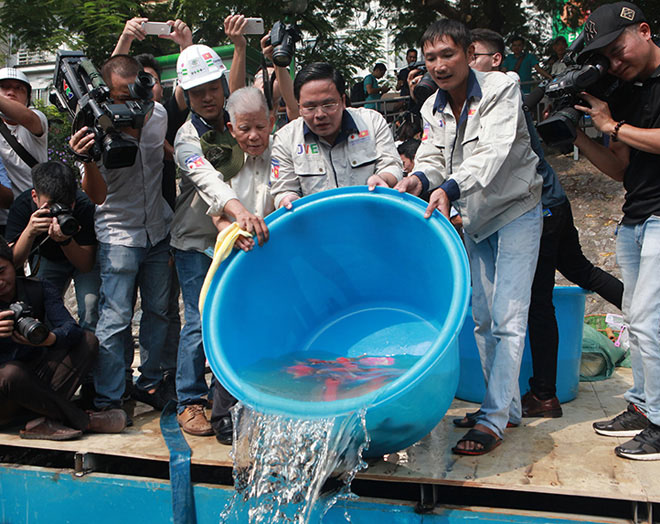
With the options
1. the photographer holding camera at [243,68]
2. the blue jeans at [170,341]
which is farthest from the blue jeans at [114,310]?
the photographer holding camera at [243,68]

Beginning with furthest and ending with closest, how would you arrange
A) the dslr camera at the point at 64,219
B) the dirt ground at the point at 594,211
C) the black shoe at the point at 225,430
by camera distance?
the dirt ground at the point at 594,211 < the dslr camera at the point at 64,219 < the black shoe at the point at 225,430

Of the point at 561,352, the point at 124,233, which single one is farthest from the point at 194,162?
the point at 561,352

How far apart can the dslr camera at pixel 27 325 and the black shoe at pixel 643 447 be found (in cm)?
241

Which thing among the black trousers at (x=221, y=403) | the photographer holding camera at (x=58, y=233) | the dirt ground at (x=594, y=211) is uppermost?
the photographer holding camera at (x=58, y=233)

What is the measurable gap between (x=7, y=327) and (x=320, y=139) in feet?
5.21

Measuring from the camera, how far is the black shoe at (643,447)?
2.27m

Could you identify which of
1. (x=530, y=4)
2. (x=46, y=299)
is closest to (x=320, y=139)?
(x=46, y=299)

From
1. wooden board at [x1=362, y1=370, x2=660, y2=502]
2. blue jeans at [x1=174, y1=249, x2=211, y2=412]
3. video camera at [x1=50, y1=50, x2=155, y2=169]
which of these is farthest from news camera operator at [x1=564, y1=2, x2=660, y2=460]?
video camera at [x1=50, y1=50, x2=155, y2=169]

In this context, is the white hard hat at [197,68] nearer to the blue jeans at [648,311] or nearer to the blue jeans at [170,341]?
the blue jeans at [170,341]

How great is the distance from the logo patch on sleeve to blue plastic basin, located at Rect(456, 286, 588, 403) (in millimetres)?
1445

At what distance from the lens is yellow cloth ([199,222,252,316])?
2486 mm

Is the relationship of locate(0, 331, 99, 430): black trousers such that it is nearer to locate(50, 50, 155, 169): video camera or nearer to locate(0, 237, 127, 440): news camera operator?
locate(0, 237, 127, 440): news camera operator

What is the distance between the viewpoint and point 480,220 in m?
2.65

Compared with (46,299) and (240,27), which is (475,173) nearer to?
(240,27)
